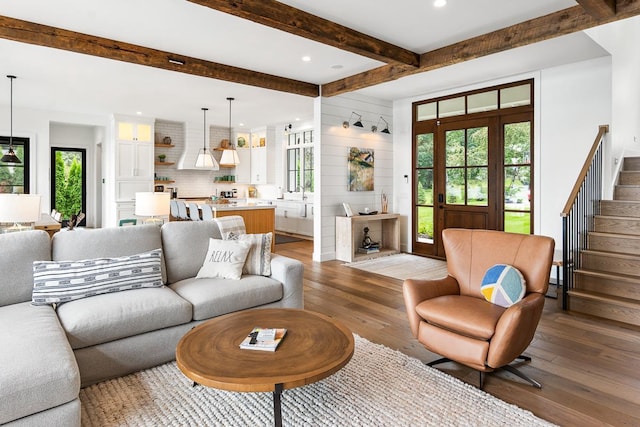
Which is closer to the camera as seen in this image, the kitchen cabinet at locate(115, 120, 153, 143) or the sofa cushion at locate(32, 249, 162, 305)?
the sofa cushion at locate(32, 249, 162, 305)

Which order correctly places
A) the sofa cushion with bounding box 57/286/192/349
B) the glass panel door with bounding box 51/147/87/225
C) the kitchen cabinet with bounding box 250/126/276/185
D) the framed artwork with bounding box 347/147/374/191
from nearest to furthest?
1. the sofa cushion with bounding box 57/286/192/349
2. the framed artwork with bounding box 347/147/374/191
3. the glass panel door with bounding box 51/147/87/225
4. the kitchen cabinet with bounding box 250/126/276/185

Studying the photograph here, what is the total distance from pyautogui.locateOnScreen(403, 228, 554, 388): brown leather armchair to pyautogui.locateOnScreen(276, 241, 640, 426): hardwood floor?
138mm

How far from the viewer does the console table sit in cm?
625

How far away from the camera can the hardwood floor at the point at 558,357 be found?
A: 7.11ft

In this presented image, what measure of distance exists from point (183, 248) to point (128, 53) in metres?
2.49

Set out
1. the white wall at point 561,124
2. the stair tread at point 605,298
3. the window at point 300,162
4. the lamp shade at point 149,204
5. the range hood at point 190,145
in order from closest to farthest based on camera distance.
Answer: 1. the stair tread at point 605,298
2. the lamp shade at point 149,204
3. the white wall at point 561,124
4. the window at point 300,162
5. the range hood at point 190,145

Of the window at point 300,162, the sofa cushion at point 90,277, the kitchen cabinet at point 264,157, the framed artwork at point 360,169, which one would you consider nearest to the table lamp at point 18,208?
the sofa cushion at point 90,277

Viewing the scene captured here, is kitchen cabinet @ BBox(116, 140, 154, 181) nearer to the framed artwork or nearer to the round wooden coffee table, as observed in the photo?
the framed artwork

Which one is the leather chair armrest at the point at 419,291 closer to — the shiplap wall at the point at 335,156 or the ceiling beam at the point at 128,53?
the shiplap wall at the point at 335,156

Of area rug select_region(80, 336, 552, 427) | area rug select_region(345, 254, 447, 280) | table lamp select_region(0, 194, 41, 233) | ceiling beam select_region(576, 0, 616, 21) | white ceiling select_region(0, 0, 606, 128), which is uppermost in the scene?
white ceiling select_region(0, 0, 606, 128)

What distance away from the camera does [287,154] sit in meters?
9.80

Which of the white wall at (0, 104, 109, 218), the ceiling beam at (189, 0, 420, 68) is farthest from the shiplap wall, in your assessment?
the white wall at (0, 104, 109, 218)

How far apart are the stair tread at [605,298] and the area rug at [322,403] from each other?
208 cm

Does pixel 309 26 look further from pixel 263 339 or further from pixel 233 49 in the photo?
pixel 263 339
